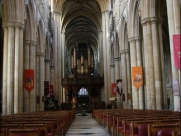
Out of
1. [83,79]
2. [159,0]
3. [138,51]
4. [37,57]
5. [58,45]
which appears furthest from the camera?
[83,79]

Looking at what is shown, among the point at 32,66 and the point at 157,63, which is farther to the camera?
the point at 32,66

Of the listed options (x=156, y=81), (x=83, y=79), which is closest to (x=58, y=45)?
(x=83, y=79)

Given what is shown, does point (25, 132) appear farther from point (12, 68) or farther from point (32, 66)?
point (32, 66)

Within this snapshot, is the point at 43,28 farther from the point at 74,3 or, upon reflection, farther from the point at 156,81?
the point at 74,3

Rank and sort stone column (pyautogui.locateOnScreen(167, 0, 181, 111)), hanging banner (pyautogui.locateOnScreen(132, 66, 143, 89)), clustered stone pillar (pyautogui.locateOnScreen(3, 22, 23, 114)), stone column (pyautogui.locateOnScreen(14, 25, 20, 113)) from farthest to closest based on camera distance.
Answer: hanging banner (pyautogui.locateOnScreen(132, 66, 143, 89)) → stone column (pyautogui.locateOnScreen(14, 25, 20, 113)) → clustered stone pillar (pyautogui.locateOnScreen(3, 22, 23, 114)) → stone column (pyautogui.locateOnScreen(167, 0, 181, 111))

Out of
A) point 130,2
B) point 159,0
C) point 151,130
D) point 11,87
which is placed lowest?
point 151,130

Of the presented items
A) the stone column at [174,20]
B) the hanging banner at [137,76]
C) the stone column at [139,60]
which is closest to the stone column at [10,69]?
the hanging banner at [137,76]

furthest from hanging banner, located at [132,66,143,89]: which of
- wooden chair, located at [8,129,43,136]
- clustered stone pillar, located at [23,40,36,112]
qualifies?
wooden chair, located at [8,129,43,136]

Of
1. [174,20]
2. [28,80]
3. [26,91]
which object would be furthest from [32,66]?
[174,20]

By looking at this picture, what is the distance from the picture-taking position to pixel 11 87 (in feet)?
50.6

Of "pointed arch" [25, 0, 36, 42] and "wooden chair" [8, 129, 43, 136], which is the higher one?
"pointed arch" [25, 0, 36, 42]

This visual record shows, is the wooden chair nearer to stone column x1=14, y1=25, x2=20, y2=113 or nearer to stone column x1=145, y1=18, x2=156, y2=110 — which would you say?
stone column x1=14, y1=25, x2=20, y2=113

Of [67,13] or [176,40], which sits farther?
[67,13]

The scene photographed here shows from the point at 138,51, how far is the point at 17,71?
958 centimetres
